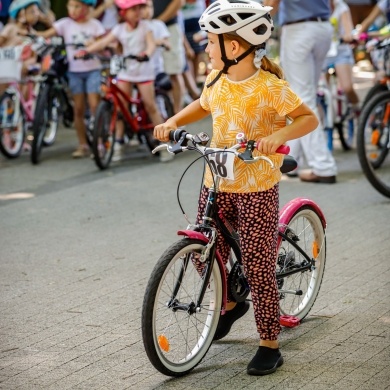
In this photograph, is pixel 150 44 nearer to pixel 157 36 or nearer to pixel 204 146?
pixel 157 36

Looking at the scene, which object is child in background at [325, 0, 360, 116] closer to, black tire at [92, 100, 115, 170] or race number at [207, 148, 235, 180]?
black tire at [92, 100, 115, 170]

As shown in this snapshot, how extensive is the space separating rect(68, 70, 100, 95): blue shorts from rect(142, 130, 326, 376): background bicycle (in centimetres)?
646

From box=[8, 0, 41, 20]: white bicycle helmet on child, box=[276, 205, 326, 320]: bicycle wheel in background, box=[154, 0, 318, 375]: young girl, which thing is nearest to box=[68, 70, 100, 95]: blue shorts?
box=[8, 0, 41, 20]: white bicycle helmet on child

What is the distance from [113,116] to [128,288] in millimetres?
4809

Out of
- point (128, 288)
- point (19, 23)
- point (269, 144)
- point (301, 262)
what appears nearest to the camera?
point (269, 144)

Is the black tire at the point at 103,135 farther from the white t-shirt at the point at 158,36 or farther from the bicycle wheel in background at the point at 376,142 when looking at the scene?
the bicycle wheel in background at the point at 376,142

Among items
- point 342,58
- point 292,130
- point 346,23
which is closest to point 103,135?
point 342,58

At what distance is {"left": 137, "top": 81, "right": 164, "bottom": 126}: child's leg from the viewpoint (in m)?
11.5

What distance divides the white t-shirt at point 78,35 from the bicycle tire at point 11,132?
0.81 m

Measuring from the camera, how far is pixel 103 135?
1110cm

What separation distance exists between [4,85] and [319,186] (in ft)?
15.6

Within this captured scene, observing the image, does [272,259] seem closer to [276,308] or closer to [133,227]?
[276,308]

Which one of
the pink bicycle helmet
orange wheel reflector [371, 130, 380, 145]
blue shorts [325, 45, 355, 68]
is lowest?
orange wheel reflector [371, 130, 380, 145]

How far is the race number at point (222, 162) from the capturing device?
16.0ft
